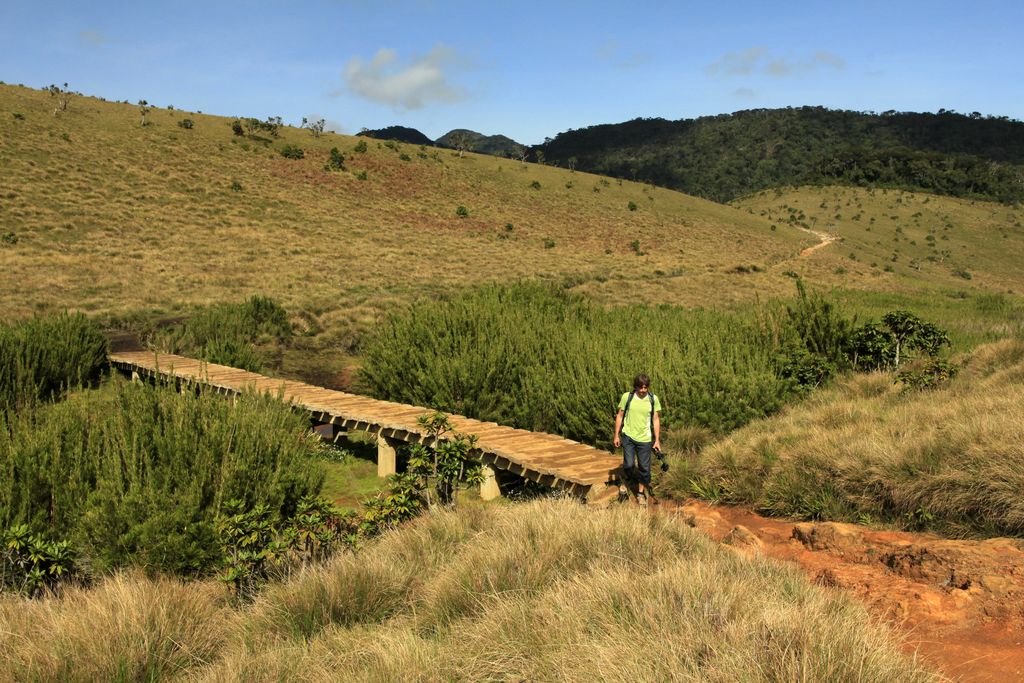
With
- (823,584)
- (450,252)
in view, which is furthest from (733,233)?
(823,584)

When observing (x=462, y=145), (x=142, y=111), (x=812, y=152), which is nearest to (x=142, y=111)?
(x=142, y=111)

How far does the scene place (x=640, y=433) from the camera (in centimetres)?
742

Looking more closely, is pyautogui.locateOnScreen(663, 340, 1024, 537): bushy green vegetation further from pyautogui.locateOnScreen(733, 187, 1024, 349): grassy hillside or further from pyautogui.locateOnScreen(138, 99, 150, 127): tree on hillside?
pyautogui.locateOnScreen(138, 99, 150, 127): tree on hillside

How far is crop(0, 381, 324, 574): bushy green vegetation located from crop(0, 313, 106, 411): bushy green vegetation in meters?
3.96

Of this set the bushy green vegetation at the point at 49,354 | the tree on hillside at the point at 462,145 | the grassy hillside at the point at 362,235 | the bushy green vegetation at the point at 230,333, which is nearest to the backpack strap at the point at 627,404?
the bushy green vegetation at the point at 49,354

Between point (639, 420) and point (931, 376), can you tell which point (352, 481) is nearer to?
point (639, 420)

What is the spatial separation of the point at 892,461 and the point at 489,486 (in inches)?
172

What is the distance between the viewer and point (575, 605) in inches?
147

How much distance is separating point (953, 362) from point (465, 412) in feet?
26.4

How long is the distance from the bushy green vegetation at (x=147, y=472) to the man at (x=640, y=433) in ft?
10.8

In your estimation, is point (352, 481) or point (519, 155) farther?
point (519, 155)

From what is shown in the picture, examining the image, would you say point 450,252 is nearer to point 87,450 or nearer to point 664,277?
point 664,277

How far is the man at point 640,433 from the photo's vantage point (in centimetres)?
741

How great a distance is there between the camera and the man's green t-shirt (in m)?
7.41
